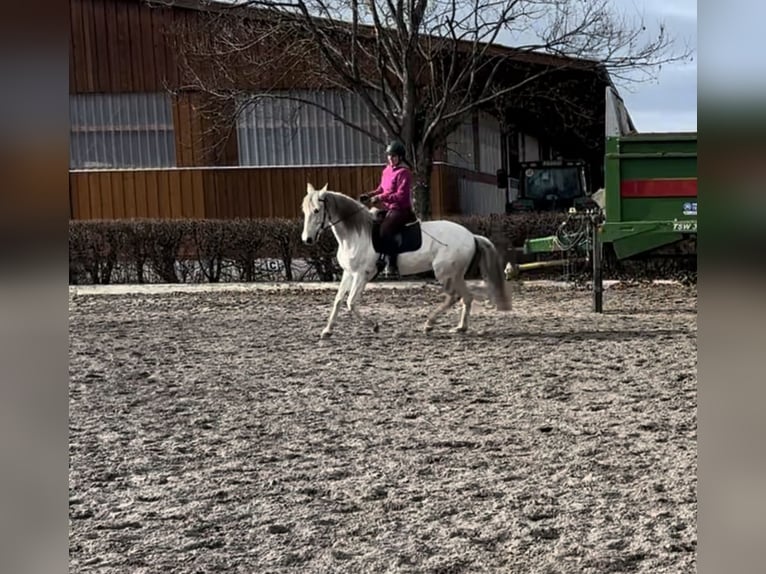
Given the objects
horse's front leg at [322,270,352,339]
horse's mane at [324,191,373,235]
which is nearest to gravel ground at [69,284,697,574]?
horse's front leg at [322,270,352,339]

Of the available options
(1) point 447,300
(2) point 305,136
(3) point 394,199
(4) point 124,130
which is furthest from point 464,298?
(4) point 124,130

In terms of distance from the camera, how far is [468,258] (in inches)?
351

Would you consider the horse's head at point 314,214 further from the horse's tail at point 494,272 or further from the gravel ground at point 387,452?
the horse's tail at point 494,272

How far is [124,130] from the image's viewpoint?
18.4 meters

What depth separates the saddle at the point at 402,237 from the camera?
861 centimetres

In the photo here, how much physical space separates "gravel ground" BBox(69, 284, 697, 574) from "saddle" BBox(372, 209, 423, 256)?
96 centimetres

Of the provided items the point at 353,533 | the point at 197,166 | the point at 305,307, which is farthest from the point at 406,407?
the point at 197,166

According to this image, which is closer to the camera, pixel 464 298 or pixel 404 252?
pixel 404 252

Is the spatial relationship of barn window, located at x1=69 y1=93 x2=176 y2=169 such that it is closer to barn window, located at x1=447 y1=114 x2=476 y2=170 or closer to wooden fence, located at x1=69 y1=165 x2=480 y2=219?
wooden fence, located at x1=69 y1=165 x2=480 y2=219

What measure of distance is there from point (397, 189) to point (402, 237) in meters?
0.51

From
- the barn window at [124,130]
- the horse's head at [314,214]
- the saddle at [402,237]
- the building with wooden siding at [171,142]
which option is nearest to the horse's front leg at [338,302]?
the saddle at [402,237]

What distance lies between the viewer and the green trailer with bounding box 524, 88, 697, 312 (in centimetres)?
1152

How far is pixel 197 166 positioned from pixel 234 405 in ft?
43.3

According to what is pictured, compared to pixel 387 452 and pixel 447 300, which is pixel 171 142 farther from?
pixel 387 452
